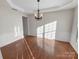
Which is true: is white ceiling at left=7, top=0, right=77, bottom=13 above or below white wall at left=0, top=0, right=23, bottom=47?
above

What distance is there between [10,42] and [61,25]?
3703 millimetres

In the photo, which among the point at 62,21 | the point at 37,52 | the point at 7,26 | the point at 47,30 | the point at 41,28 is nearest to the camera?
the point at 37,52

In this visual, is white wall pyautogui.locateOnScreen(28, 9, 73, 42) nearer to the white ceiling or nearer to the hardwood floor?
the white ceiling

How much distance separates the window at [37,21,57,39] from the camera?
23.9ft

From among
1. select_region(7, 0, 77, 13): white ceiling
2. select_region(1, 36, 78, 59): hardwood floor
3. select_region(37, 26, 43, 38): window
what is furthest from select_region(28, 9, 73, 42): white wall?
select_region(1, 36, 78, 59): hardwood floor

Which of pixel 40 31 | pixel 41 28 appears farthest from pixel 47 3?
pixel 40 31

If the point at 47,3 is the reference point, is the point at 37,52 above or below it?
below

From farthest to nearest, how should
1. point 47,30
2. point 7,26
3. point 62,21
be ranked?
1. point 47,30
2. point 62,21
3. point 7,26

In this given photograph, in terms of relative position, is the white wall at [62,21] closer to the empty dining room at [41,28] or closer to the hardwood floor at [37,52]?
the empty dining room at [41,28]

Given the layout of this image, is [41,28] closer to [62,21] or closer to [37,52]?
[62,21]

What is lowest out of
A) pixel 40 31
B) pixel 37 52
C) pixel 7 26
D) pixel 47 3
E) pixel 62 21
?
pixel 37 52

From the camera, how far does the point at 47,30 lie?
7715 mm

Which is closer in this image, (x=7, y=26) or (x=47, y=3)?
(x=47, y=3)

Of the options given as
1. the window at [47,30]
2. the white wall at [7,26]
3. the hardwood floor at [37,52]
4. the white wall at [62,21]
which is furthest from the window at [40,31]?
the hardwood floor at [37,52]
